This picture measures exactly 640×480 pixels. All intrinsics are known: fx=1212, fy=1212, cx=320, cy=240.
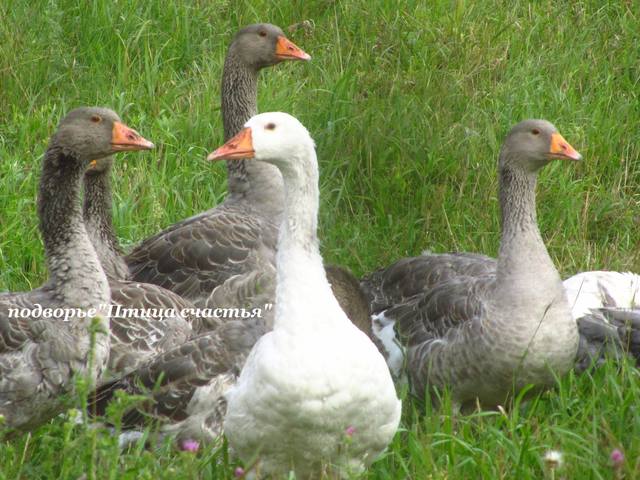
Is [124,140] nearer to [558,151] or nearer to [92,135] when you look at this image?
[92,135]

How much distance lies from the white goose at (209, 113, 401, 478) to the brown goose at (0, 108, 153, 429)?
2.84 ft

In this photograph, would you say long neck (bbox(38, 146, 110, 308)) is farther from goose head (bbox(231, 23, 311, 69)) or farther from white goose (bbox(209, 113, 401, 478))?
goose head (bbox(231, 23, 311, 69))

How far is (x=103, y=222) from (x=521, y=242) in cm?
262

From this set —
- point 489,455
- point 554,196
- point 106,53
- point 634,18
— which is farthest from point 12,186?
point 634,18

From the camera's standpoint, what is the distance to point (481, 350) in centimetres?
624

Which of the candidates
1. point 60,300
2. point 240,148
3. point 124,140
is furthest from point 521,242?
point 60,300

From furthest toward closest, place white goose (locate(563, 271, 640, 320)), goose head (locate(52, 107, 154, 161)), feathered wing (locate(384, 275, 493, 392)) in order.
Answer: white goose (locate(563, 271, 640, 320)) < feathered wing (locate(384, 275, 493, 392)) < goose head (locate(52, 107, 154, 161))

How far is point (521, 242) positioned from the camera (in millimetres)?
6434

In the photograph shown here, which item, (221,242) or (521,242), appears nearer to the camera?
(521,242)

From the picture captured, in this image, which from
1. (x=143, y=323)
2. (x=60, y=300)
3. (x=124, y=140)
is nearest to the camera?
(x=60, y=300)

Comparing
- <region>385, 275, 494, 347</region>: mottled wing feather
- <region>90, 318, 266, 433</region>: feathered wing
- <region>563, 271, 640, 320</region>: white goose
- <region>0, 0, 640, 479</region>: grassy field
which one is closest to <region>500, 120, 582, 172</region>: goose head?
<region>385, 275, 494, 347</region>: mottled wing feather

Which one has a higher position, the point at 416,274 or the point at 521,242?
the point at 521,242

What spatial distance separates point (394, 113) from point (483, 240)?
1.13 metres

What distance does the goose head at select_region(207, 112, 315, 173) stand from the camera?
4980mm
